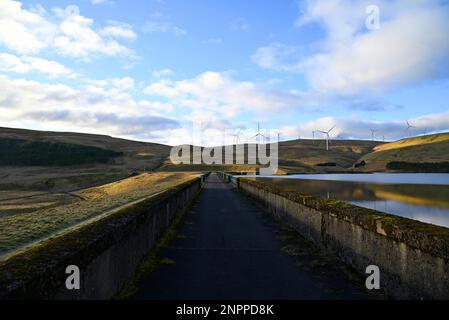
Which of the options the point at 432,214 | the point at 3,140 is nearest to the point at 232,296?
the point at 432,214

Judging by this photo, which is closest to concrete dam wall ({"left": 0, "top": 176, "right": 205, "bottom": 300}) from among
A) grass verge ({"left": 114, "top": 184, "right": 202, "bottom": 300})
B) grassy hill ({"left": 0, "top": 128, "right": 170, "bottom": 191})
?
grass verge ({"left": 114, "top": 184, "right": 202, "bottom": 300})

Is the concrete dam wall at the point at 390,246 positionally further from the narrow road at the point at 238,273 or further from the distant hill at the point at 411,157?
the distant hill at the point at 411,157

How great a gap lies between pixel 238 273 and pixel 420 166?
538 feet

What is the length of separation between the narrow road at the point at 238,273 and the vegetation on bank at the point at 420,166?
153719 millimetres

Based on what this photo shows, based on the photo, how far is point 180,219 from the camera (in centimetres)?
1561

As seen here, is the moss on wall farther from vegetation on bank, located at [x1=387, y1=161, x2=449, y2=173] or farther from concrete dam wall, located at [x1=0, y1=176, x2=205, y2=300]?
vegetation on bank, located at [x1=387, y1=161, x2=449, y2=173]

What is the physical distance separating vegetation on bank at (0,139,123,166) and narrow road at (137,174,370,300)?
494ft

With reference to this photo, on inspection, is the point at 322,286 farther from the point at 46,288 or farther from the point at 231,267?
the point at 46,288

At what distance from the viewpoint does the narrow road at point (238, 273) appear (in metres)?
6.25

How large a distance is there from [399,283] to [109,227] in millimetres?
4297

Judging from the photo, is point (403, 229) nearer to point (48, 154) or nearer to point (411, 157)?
point (48, 154)
